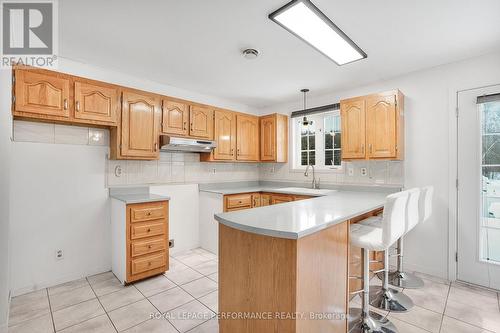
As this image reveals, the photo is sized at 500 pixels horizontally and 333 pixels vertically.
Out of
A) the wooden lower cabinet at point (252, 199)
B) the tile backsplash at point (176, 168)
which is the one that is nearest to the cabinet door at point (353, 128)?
the tile backsplash at point (176, 168)

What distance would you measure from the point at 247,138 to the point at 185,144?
1321mm

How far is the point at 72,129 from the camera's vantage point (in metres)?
2.68

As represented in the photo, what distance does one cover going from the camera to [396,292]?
92.0 inches

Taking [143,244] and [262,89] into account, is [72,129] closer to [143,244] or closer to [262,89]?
[143,244]

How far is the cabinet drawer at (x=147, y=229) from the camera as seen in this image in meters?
2.59

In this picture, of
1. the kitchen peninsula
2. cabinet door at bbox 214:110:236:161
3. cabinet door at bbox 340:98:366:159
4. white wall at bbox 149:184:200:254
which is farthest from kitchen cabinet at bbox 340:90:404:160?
white wall at bbox 149:184:200:254

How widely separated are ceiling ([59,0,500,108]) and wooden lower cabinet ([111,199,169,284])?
159 centimetres

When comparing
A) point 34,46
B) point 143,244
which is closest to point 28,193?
point 143,244

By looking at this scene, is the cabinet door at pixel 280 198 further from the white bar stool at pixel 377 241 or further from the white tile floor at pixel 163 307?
the white bar stool at pixel 377 241

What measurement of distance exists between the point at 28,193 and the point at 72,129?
762 millimetres

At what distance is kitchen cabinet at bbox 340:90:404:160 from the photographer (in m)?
2.77

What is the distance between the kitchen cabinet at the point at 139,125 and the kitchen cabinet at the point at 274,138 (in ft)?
6.15

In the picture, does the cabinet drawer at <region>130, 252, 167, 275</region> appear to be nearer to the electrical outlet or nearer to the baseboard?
the baseboard

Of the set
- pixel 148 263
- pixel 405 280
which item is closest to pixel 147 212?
pixel 148 263
